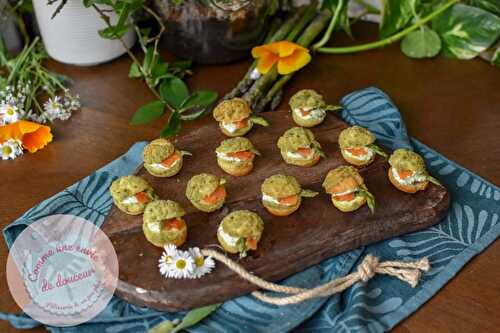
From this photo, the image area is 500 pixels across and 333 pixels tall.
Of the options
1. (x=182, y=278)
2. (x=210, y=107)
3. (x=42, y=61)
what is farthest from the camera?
(x=42, y=61)

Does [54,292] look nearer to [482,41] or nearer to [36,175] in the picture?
[36,175]

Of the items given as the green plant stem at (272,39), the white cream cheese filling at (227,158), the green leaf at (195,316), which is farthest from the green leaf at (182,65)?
the green leaf at (195,316)

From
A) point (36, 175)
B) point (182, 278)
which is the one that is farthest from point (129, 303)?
point (36, 175)

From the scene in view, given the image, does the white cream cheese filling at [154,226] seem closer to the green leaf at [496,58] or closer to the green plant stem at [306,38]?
the green plant stem at [306,38]

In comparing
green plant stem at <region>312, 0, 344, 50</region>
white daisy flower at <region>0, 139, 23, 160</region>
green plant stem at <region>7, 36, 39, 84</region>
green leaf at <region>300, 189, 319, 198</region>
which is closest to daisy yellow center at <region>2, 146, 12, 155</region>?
white daisy flower at <region>0, 139, 23, 160</region>

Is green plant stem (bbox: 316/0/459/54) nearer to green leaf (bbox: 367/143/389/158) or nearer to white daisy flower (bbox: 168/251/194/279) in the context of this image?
green leaf (bbox: 367/143/389/158)

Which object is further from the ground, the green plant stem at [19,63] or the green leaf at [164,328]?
the green plant stem at [19,63]
